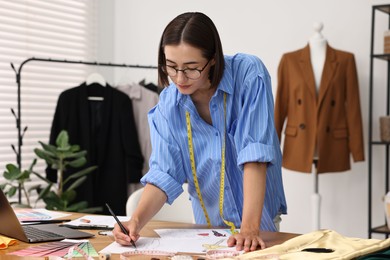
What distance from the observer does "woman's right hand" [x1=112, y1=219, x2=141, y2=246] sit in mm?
1958

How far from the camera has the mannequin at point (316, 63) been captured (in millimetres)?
4570

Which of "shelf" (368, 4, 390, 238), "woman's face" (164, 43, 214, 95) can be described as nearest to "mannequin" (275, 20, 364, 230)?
"shelf" (368, 4, 390, 238)

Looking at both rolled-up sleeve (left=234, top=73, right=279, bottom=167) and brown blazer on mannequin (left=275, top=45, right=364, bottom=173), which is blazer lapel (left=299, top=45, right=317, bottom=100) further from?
rolled-up sleeve (left=234, top=73, right=279, bottom=167)

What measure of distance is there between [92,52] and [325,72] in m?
2.12

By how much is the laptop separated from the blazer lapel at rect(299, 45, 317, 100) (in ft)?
8.92

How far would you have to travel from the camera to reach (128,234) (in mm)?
1987

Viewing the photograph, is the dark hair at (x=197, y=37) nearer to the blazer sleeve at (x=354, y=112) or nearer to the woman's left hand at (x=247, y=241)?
the woman's left hand at (x=247, y=241)

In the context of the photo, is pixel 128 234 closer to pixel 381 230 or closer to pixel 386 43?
pixel 381 230

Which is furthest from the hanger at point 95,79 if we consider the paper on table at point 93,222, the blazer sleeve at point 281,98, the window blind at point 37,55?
the paper on table at point 93,222

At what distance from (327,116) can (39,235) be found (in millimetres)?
2844

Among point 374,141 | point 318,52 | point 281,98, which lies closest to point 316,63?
point 318,52

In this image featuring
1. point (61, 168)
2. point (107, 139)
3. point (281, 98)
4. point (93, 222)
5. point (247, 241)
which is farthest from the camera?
point (107, 139)

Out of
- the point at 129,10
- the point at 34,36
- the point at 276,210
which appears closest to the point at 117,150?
the point at 34,36

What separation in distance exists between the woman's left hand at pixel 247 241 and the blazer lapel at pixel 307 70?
274 centimetres
